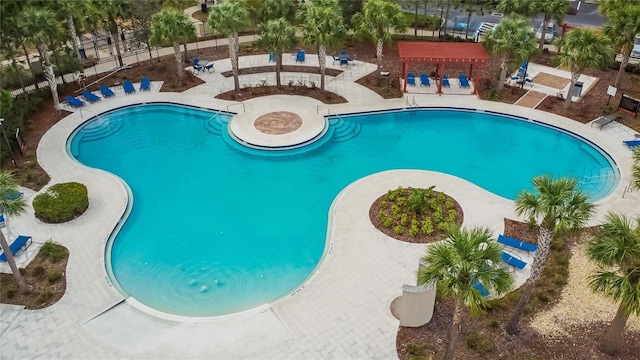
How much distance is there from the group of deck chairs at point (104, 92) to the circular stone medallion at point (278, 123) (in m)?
10.4

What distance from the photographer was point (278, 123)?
1391 inches

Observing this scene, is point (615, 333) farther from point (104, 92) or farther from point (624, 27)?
point (104, 92)

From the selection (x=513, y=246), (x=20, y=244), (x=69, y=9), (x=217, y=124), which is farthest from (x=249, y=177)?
(x=69, y=9)

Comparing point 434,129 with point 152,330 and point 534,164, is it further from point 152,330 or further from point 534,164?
point 152,330

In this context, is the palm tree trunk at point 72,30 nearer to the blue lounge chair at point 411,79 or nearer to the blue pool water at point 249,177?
the blue pool water at point 249,177

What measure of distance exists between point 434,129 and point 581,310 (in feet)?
57.0

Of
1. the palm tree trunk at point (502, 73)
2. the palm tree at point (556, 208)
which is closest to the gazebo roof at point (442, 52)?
the palm tree trunk at point (502, 73)

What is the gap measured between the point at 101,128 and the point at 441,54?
24.9m

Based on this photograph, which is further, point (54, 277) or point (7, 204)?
point (54, 277)

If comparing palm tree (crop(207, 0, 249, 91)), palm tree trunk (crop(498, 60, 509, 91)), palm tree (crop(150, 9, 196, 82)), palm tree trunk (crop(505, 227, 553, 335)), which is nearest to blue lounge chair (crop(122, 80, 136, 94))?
palm tree (crop(150, 9, 196, 82))

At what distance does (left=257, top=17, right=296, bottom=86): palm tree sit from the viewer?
35219 mm

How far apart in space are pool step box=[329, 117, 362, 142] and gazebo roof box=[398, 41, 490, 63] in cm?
631

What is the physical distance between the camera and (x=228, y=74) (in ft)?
138

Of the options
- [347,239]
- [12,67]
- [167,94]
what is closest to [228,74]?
[167,94]
